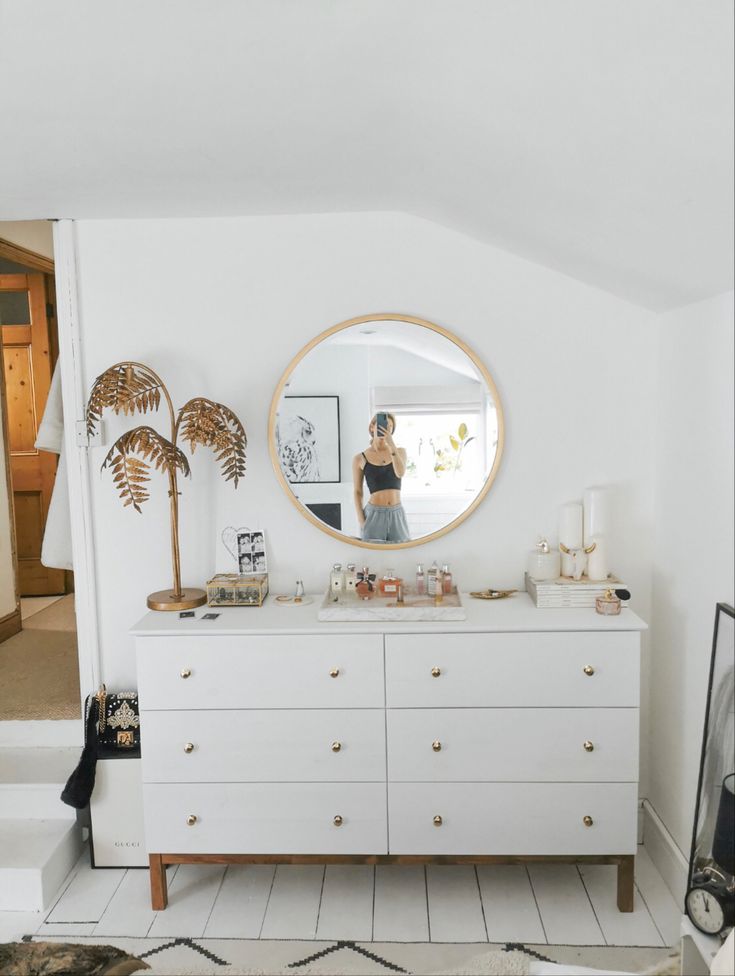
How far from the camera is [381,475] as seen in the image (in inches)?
111

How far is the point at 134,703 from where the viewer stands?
278cm

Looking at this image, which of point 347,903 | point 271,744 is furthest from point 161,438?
point 347,903

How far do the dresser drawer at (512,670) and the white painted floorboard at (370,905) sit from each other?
0.66 m

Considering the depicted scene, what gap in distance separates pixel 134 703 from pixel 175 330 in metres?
1.32

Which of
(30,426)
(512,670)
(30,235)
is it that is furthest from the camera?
(30,426)

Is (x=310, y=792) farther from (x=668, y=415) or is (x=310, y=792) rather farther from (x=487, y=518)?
(x=668, y=415)

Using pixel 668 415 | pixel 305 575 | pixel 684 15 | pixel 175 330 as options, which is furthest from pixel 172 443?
pixel 684 15

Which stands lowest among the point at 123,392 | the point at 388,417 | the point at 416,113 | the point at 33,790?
the point at 33,790

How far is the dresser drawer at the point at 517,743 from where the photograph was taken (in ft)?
8.04

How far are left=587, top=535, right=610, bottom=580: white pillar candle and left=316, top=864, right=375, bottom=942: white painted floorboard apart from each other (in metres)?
1.27

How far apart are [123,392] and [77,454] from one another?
0.40 m

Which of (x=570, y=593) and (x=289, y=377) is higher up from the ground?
(x=289, y=377)

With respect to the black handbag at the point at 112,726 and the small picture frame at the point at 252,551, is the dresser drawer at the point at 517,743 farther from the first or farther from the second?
the black handbag at the point at 112,726

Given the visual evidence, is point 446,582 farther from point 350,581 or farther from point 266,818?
point 266,818
